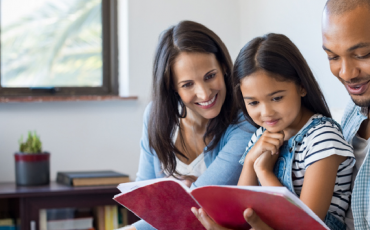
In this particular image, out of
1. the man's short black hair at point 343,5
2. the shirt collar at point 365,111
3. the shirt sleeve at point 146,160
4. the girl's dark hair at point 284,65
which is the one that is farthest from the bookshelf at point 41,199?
the man's short black hair at point 343,5

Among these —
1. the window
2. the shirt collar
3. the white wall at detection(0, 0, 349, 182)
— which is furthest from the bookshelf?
the shirt collar

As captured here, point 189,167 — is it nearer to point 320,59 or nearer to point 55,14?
point 320,59

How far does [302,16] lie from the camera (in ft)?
7.19

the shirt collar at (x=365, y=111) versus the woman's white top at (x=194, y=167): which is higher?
the shirt collar at (x=365, y=111)

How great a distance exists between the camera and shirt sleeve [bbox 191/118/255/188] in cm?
141

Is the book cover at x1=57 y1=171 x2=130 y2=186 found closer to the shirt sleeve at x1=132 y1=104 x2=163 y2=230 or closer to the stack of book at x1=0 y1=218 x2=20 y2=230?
the stack of book at x1=0 y1=218 x2=20 y2=230

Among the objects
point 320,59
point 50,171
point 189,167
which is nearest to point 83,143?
point 50,171

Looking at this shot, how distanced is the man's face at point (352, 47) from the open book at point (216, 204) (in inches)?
14.5

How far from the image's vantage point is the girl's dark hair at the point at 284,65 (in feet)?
3.95

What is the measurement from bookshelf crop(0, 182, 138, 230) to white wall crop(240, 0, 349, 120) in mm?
1180

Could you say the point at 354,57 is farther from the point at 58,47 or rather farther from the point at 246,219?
the point at 58,47

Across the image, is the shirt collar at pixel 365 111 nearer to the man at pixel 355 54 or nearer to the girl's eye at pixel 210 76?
the man at pixel 355 54

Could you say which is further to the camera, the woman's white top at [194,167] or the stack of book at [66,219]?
the stack of book at [66,219]

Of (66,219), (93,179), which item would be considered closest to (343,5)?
(93,179)
